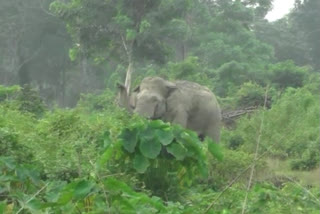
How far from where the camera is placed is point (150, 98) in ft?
37.7

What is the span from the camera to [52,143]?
589cm

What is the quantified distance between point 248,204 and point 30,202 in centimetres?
131

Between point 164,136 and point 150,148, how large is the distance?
0.12 m

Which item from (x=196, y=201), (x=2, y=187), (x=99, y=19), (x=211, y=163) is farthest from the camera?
(x=99, y=19)

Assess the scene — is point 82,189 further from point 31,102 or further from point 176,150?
point 31,102

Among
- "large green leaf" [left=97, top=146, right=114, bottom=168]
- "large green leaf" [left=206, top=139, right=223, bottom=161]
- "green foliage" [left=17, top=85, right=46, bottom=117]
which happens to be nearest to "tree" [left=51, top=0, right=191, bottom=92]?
"green foliage" [left=17, top=85, right=46, bottom=117]

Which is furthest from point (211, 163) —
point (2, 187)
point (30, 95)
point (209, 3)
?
point (209, 3)

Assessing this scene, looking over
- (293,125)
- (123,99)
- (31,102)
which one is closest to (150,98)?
(123,99)

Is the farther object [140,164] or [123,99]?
[123,99]

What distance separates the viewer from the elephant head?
1145 centimetres

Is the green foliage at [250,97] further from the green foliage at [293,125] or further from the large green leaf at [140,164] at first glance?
the large green leaf at [140,164]

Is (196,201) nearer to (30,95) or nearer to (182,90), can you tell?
(182,90)

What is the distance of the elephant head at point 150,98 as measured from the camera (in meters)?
11.4

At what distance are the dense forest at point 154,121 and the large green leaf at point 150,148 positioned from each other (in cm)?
1
